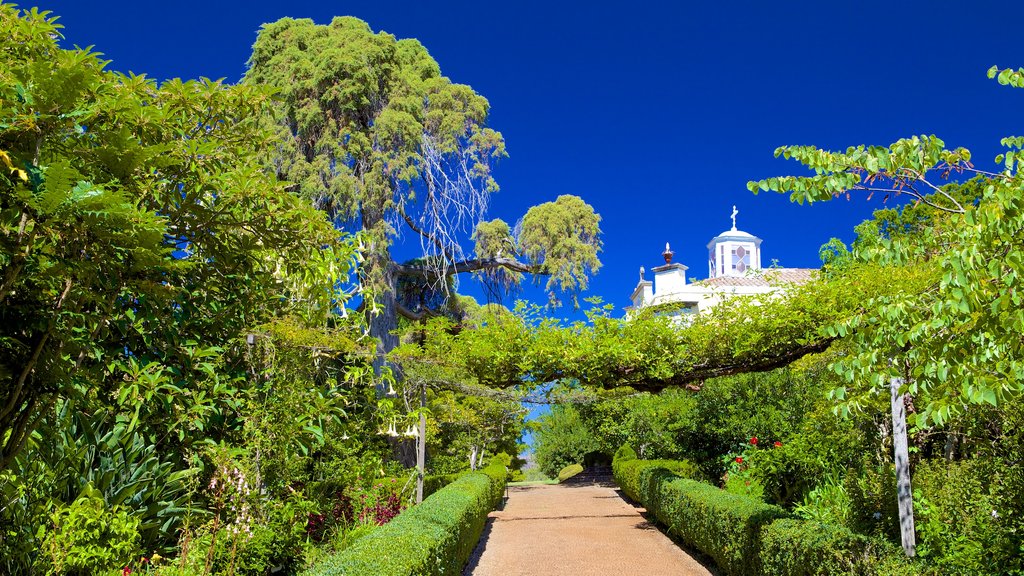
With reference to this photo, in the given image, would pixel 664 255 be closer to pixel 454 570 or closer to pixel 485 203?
pixel 485 203

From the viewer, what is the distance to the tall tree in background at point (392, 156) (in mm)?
15117

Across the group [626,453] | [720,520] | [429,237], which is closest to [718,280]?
[626,453]

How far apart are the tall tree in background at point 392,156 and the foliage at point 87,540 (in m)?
9.45

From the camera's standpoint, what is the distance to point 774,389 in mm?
14375

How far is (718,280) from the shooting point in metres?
33.0

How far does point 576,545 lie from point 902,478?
5848mm

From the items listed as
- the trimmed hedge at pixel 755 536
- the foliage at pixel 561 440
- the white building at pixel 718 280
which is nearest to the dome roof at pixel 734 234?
the white building at pixel 718 280

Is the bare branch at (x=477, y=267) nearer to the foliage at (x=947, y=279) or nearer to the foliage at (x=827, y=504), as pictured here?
the foliage at (x=827, y=504)

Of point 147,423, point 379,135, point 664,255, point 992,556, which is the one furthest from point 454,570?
point 664,255

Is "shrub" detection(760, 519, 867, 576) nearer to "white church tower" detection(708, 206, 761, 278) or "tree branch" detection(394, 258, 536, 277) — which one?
"tree branch" detection(394, 258, 536, 277)

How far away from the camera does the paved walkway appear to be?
8852 millimetres

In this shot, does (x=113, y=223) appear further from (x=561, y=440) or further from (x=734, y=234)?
(x=734, y=234)

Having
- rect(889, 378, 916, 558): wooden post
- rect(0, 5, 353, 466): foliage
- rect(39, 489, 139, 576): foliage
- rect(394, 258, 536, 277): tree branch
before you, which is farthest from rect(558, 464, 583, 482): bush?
rect(0, 5, 353, 466): foliage

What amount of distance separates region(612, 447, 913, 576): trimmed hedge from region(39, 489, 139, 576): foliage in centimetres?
489
